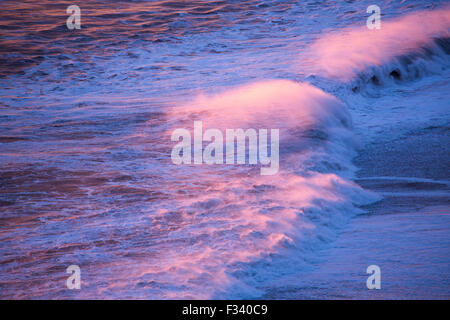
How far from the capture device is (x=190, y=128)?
6344mm

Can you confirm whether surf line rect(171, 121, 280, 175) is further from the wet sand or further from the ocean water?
the wet sand

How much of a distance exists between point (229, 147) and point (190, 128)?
2.57ft

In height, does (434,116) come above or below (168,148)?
above

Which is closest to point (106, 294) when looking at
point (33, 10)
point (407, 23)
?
point (407, 23)

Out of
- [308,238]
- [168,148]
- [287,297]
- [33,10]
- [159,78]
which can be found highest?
[33,10]

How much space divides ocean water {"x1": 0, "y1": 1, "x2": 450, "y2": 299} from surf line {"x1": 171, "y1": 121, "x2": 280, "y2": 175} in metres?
0.14

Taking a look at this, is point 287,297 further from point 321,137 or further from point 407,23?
point 407,23

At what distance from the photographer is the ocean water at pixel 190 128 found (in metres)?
3.40

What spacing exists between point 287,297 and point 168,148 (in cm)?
295

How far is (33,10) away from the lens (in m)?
13.5

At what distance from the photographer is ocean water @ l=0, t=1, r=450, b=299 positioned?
3.40m
